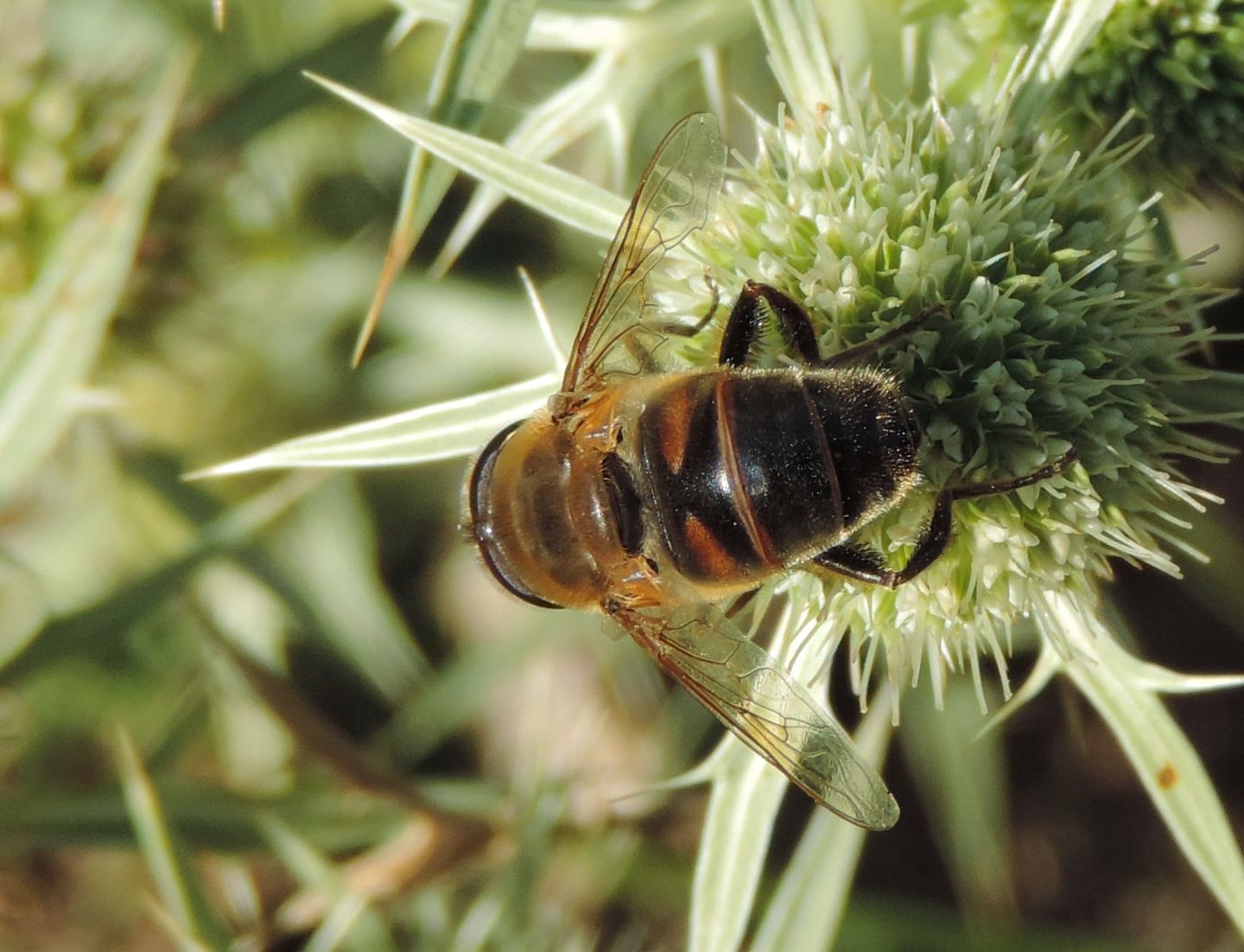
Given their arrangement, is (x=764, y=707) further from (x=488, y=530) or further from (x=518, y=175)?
(x=518, y=175)

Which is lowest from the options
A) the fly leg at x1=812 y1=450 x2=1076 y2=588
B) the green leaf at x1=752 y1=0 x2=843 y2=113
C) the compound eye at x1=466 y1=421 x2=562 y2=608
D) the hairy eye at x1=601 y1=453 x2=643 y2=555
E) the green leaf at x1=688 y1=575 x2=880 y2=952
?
the green leaf at x1=688 y1=575 x2=880 y2=952

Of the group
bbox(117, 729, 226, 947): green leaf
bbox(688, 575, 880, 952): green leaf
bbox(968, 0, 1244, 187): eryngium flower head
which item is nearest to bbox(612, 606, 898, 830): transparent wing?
bbox(688, 575, 880, 952): green leaf

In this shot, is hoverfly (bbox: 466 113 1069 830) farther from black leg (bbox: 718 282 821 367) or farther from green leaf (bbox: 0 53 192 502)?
green leaf (bbox: 0 53 192 502)

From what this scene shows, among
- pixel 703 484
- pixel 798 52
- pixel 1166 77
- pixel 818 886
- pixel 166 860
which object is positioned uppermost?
pixel 1166 77

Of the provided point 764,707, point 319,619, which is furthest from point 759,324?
point 319,619

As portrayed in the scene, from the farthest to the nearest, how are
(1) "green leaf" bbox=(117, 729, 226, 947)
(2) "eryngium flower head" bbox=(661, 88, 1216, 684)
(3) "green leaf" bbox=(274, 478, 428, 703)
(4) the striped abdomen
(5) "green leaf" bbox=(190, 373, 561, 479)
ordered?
(3) "green leaf" bbox=(274, 478, 428, 703) < (1) "green leaf" bbox=(117, 729, 226, 947) < (5) "green leaf" bbox=(190, 373, 561, 479) < (2) "eryngium flower head" bbox=(661, 88, 1216, 684) < (4) the striped abdomen

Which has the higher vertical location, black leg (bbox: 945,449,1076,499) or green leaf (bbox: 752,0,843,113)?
green leaf (bbox: 752,0,843,113)
